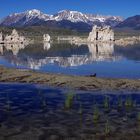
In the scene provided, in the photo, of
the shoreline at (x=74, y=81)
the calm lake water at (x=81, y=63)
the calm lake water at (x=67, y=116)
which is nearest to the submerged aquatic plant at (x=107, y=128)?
the calm lake water at (x=67, y=116)

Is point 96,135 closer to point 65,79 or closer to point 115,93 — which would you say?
point 115,93

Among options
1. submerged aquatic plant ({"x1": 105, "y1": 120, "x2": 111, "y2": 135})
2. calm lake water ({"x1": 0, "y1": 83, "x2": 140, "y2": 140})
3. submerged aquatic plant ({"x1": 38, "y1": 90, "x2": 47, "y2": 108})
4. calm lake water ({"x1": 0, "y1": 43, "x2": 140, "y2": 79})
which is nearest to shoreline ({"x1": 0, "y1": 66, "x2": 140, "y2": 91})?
calm lake water ({"x1": 0, "y1": 83, "x2": 140, "y2": 140})

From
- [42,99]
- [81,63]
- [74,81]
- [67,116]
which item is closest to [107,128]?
[67,116]

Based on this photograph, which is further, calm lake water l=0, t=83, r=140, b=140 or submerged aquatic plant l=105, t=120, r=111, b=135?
submerged aquatic plant l=105, t=120, r=111, b=135

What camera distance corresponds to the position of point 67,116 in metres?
25.8

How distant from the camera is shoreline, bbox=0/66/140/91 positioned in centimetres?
3916

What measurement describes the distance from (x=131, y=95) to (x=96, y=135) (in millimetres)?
13808

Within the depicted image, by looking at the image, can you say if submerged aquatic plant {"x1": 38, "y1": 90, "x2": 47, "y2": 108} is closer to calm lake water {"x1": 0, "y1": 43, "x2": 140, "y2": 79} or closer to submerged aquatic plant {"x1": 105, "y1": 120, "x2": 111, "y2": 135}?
submerged aquatic plant {"x1": 105, "y1": 120, "x2": 111, "y2": 135}

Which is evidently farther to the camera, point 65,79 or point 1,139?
point 65,79

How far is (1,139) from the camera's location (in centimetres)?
2042

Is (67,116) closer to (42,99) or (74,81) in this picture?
(42,99)

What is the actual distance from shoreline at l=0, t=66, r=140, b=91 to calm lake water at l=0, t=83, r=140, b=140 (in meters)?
3.68

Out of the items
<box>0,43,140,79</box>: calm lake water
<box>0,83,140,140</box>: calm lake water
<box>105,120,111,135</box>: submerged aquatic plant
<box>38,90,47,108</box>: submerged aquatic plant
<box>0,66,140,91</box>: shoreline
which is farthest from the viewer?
<box>0,43,140,79</box>: calm lake water

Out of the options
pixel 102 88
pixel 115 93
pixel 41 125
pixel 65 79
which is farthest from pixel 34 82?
pixel 41 125
